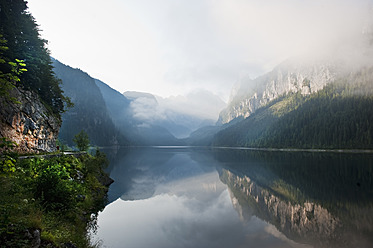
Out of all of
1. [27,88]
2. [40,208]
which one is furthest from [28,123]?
[40,208]

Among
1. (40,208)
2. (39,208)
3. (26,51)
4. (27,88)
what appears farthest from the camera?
(26,51)

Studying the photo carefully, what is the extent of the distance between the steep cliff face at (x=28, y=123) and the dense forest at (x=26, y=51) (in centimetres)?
236

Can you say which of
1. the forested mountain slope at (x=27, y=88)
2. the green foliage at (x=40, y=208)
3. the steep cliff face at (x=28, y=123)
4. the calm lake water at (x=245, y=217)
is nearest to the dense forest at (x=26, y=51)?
the forested mountain slope at (x=27, y=88)

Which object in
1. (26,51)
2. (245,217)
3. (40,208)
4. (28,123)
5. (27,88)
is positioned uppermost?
(26,51)

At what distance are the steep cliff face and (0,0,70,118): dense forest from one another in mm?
A: 2358

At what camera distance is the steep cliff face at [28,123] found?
1059 inches

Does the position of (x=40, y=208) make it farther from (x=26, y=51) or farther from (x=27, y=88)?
(x=26, y=51)

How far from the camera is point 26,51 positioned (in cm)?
3562

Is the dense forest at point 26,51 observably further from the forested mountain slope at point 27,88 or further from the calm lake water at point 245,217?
the calm lake water at point 245,217

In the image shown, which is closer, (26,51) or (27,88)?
(27,88)

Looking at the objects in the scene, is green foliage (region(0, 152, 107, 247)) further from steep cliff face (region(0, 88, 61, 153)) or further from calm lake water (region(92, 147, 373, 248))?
steep cliff face (region(0, 88, 61, 153))

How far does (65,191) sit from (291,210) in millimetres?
22469

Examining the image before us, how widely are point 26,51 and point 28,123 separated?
44.2 feet

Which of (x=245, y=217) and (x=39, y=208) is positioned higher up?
(x=39, y=208)
